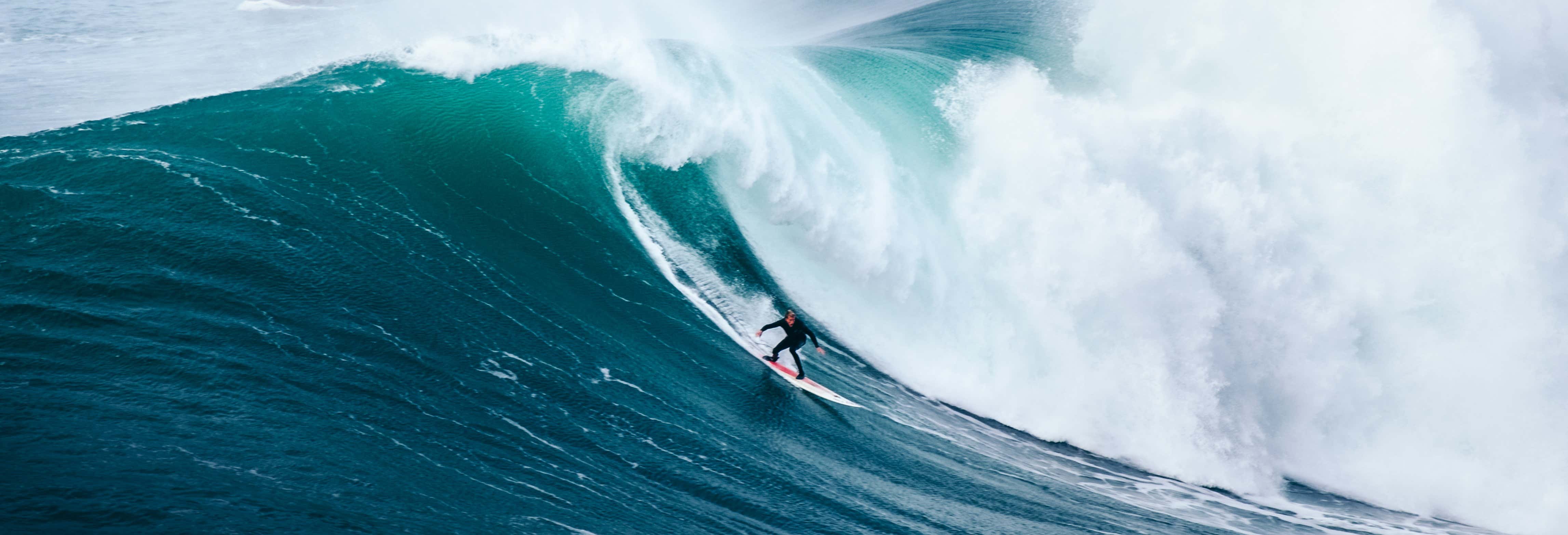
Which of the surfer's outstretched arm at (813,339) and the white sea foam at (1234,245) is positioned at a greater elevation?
the white sea foam at (1234,245)

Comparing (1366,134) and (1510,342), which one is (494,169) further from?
(1510,342)

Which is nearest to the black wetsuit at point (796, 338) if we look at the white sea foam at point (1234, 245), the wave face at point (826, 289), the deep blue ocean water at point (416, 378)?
the deep blue ocean water at point (416, 378)

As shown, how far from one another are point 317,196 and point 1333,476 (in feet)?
53.2

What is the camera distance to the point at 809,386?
476 inches

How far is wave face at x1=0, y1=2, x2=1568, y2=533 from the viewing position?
8836 millimetres

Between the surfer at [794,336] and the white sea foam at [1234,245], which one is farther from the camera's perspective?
the white sea foam at [1234,245]

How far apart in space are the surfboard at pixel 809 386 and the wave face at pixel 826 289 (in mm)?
239

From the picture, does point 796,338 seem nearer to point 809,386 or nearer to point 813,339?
point 813,339

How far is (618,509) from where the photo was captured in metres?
8.46

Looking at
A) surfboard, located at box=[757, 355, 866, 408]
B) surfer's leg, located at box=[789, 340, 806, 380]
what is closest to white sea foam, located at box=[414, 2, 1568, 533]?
surfboard, located at box=[757, 355, 866, 408]

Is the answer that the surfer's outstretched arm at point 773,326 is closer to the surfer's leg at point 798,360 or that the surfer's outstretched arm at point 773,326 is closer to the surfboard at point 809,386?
the surfer's leg at point 798,360

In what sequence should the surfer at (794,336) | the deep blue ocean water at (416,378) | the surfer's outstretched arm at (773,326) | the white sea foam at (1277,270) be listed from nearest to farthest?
the deep blue ocean water at (416,378), the surfer's outstretched arm at (773,326), the surfer at (794,336), the white sea foam at (1277,270)

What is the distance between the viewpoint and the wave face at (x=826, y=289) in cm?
884

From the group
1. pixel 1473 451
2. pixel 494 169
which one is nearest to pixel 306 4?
pixel 494 169
